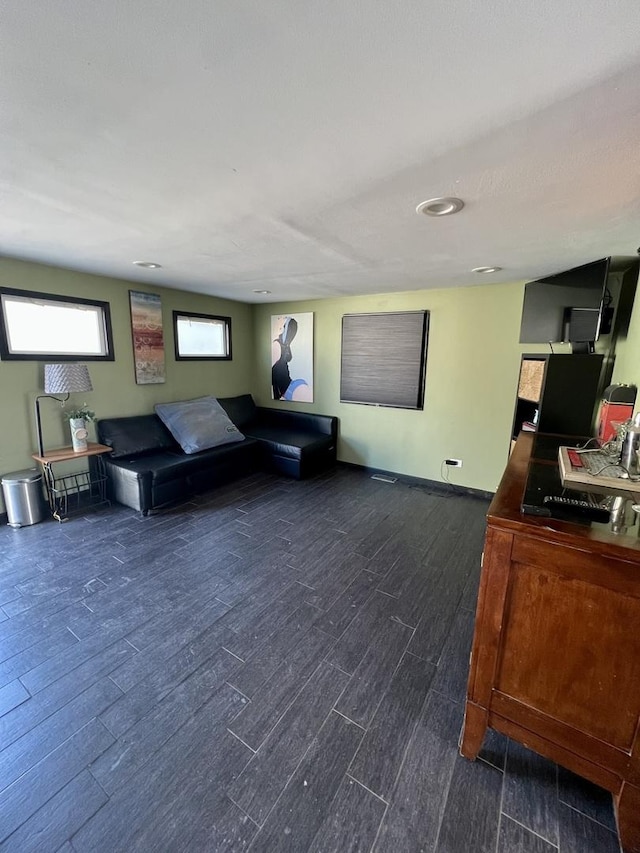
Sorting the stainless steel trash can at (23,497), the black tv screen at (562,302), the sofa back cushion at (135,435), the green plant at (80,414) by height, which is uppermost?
the black tv screen at (562,302)

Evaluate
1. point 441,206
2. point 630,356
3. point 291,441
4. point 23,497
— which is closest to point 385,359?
point 291,441

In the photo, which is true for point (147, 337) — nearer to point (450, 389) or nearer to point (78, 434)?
point (78, 434)

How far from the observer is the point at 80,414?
328 cm

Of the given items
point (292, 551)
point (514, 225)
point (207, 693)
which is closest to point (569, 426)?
point (514, 225)

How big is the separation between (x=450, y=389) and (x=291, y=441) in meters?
2.01

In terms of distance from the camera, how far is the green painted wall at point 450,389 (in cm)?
353

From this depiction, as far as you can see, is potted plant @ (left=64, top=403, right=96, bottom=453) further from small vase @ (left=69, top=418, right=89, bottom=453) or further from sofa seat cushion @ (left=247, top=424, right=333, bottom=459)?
sofa seat cushion @ (left=247, top=424, right=333, bottom=459)

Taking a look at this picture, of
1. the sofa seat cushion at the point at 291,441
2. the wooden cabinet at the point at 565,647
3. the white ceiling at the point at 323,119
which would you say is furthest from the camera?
the sofa seat cushion at the point at 291,441

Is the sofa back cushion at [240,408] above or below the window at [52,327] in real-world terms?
below

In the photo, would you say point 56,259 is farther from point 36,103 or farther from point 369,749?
point 369,749

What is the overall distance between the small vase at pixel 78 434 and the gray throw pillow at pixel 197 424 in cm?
88

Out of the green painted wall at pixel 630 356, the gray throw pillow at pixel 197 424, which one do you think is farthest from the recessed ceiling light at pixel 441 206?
the gray throw pillow at pixel 197 424

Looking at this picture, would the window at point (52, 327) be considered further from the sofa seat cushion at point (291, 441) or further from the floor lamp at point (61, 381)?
the sofa seat cushion at point (291, 441)

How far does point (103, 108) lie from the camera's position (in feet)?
3.40
